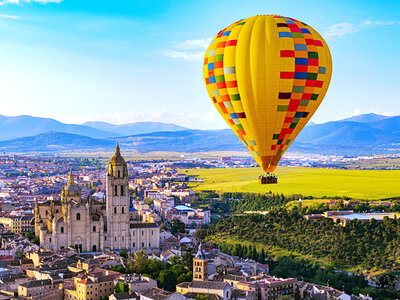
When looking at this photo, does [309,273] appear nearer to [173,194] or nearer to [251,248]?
[251,248]

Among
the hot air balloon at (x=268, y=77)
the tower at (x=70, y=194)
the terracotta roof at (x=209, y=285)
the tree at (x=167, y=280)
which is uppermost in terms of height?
the hot air balloon at (x=268, y=77)

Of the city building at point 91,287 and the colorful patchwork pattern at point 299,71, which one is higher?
the colorful patchwork pattern at point 299,71

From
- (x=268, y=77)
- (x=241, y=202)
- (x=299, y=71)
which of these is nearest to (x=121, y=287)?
(x=268, y=77)

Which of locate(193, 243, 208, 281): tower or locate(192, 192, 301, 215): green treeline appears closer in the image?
locate(193, 243, 208, 281): tower

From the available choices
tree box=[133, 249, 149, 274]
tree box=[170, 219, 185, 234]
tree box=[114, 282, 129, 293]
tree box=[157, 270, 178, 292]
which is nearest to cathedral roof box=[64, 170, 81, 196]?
tree box=[133, 249, 149, 274]

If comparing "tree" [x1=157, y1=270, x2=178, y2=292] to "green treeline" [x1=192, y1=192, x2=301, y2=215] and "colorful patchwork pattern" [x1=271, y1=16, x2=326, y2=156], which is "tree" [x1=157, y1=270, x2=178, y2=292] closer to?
"colorful patchwork pattern" [x1=271, y1=16, x2=326, y2=156]

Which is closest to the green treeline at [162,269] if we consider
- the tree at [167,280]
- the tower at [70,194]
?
the tree at [167,280]

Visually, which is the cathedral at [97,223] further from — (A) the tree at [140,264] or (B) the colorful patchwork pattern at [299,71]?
(B) the colorful patchwork pattern at [299,71]
